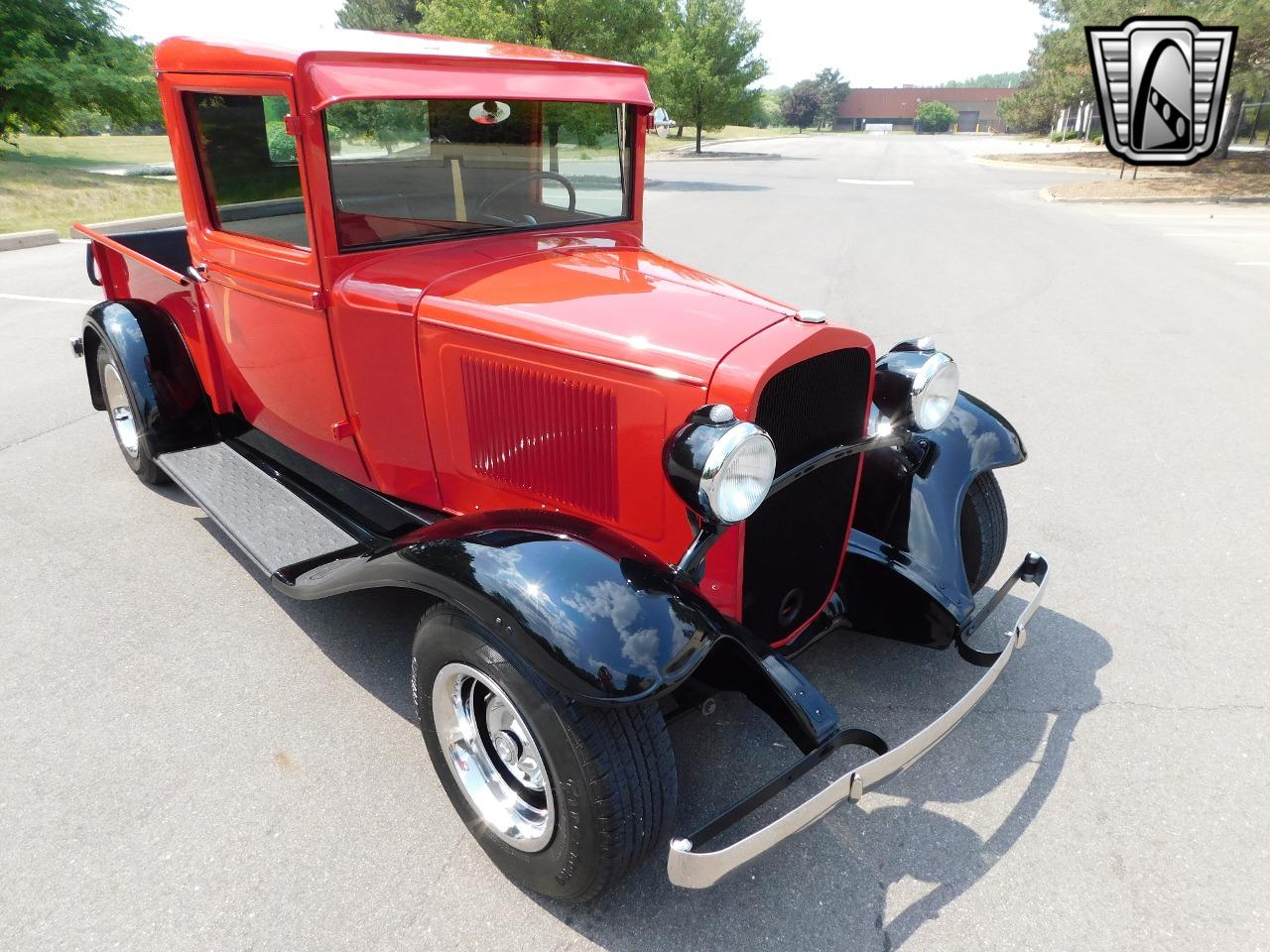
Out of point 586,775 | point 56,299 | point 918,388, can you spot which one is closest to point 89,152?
point 56,299

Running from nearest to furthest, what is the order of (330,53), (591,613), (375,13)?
(591,613) → (330,53) → (375,13)

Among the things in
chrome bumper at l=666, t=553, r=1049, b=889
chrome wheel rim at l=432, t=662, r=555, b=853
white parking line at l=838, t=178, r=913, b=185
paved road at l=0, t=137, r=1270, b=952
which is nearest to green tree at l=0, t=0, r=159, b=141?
paved road at l=0, t=137, r=1270, b=952

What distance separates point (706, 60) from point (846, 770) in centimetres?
3230

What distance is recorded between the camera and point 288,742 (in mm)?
2514

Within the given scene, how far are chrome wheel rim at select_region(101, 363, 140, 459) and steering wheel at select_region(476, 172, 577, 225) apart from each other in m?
2.30

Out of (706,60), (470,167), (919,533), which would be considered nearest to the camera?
(919,533)

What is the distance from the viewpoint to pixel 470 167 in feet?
9.22

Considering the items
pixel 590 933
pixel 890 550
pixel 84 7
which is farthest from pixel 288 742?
pixel 84 7

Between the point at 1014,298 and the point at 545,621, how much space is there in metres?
7.75

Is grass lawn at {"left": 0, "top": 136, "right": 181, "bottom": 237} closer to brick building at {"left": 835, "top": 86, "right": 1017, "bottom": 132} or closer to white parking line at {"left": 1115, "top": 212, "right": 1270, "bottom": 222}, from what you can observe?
white parking line at {"left": 1115, "top": 212, "right": 1270, "bottom": 222}

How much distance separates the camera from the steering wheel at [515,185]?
113 inches

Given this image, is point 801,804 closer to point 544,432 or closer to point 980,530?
point 544,432

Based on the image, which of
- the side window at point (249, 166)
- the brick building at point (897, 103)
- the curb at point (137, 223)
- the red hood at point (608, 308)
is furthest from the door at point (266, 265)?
the brick building at point (897, 103)

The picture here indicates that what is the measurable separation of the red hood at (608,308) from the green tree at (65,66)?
59.3 ft
